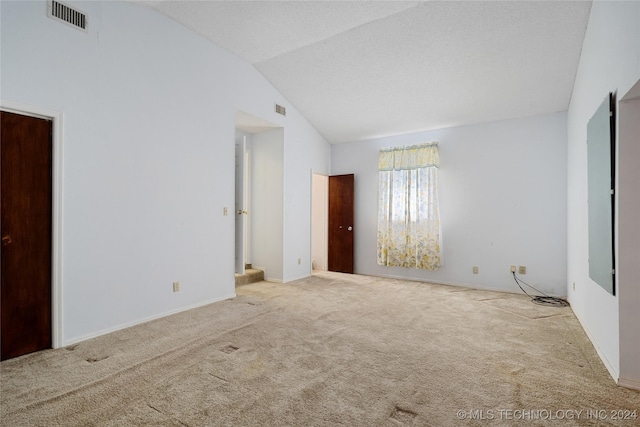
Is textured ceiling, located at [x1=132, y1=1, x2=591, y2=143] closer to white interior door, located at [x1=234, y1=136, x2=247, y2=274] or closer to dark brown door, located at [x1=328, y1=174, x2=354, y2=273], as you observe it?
white interior door, located at [x1=234, y1=136, x2=247, y2=274]

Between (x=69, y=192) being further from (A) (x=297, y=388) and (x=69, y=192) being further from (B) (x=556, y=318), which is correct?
(B) (x=556, y=318)

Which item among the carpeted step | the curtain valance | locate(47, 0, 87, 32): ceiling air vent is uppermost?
locate(47, 0, 87, 32): ceiling air vent

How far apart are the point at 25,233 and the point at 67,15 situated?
6.24 ft

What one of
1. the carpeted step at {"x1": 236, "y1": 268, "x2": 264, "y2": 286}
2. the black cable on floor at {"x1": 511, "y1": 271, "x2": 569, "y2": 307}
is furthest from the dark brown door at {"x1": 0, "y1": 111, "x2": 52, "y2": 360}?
the black cable on floor at {"x1": 511, "y1": 271, "x2": 569, "y2": 307}

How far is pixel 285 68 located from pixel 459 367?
4.28 metres

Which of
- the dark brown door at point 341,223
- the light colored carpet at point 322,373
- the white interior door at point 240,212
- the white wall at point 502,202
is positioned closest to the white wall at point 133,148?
the white interior door at point 240,212

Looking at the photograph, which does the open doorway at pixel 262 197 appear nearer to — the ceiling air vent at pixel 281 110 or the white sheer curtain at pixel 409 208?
the ceiling air vent at pixel 281 110

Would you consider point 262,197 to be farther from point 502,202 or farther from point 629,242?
point 629,242

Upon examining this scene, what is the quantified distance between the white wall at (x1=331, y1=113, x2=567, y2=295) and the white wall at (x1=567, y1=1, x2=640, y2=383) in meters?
0.27

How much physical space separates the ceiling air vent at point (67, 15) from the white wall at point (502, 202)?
15.4 feet

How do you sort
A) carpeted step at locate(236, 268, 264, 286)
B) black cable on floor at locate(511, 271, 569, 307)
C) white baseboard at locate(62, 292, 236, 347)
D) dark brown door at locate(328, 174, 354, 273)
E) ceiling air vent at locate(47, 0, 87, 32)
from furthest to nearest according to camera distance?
1. dark brown door at locate(328, 174, 354, 273)
2. carpeted step at locate(236, 268, 264, 286)
3. black cable on floor at locate(511, 271, 569, 307)
4. white baseboard at locate(62, 292, 236, 347)
5. ceiling air vent at locate(47, 0, 87, 32)

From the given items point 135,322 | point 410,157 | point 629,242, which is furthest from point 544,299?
point 135,322

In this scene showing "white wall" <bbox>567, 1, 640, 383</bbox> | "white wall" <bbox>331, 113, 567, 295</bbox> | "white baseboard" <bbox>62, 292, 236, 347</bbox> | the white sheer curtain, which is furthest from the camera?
the white sheer curtain

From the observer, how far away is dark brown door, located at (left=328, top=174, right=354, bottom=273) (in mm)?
6461
